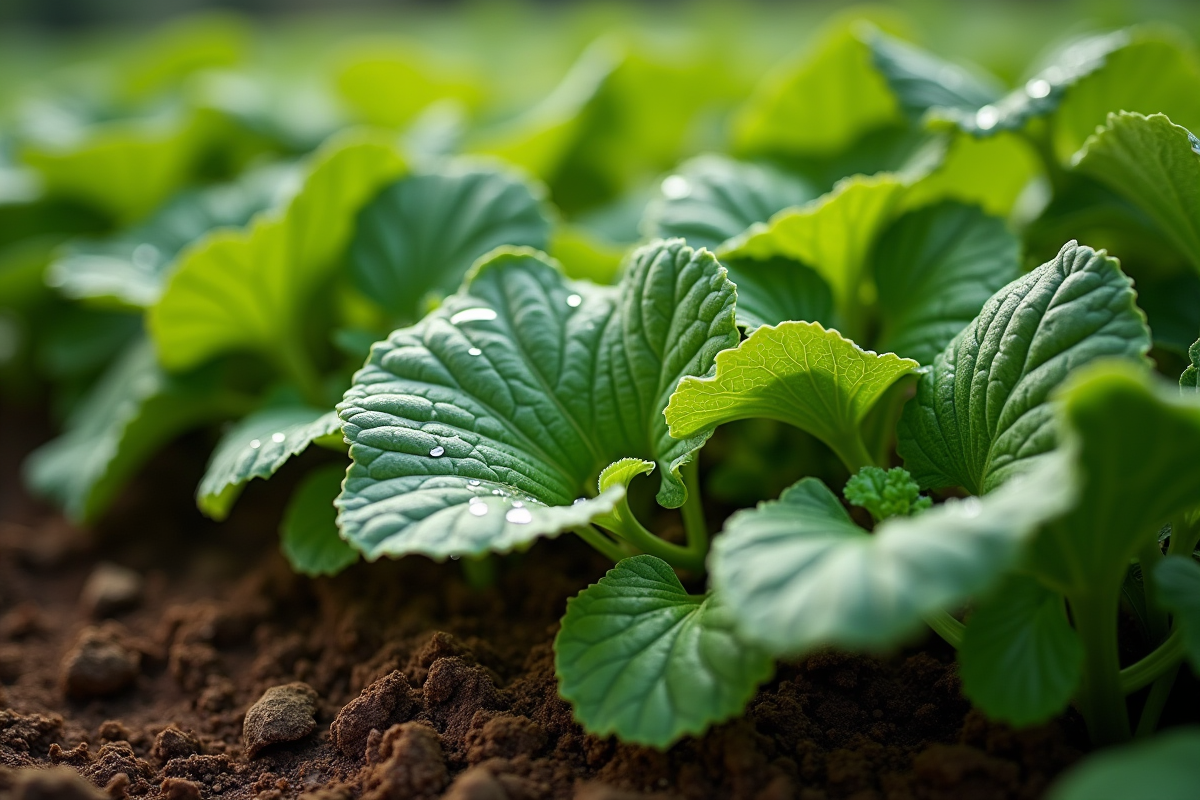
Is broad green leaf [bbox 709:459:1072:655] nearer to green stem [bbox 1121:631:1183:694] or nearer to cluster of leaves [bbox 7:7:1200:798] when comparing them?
cluster of leaves [bbox 7:7:1200:798]

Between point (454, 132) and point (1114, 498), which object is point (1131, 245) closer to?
point (1114, 498)

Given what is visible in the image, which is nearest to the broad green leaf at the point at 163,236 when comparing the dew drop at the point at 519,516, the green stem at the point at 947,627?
the dew drop at the point at 519,516

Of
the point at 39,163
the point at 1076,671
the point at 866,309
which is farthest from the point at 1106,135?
the point at 39,163

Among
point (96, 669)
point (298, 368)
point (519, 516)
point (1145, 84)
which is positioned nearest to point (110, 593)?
point (96, 669)

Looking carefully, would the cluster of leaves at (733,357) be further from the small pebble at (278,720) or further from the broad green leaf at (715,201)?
the small pebble at (278,720)

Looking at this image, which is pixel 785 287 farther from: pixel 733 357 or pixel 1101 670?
pixel 1101 670

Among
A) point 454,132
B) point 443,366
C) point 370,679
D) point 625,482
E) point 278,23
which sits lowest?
point 370,679

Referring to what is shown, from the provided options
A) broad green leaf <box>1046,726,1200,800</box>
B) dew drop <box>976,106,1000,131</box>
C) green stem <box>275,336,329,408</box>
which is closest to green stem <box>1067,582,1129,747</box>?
broad green leaf <box>1046,726,1200,800</box>
